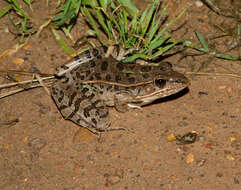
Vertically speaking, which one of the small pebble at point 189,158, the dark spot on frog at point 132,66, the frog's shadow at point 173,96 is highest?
the dark spot on frog at point 132,66

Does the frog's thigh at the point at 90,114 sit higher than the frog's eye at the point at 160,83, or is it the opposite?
the frog's eye at the point at 160,83

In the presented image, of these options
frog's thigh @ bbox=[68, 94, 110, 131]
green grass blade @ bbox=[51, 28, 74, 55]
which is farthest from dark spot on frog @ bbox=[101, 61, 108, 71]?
green grass blade @ bbox=[51, 28, 74, 55]

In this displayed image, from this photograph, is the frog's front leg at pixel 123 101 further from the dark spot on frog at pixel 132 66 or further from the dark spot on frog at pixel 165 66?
the dark spot on frog at pixel 165 66

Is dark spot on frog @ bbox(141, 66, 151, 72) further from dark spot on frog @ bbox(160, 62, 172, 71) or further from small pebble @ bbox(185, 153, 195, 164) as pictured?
small pebble @ bbox(185, 153, 195, 164)

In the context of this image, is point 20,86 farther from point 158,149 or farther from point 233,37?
point 233,37

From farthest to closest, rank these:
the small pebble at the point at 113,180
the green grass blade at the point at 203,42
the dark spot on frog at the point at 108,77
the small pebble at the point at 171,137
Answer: the green grass blade at the point at 203,42
the dark spot on frog at the point at 108,77
the small pebble at the point at 171,137
the small pebble at the point at 113,180

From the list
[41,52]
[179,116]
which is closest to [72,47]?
[41,52]

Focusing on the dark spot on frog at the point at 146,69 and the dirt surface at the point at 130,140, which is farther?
the dark spot on frog at the point at 146,69

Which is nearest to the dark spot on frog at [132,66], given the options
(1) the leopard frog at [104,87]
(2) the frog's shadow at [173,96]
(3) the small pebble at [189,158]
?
(1) the leopard frog at [104,87]
